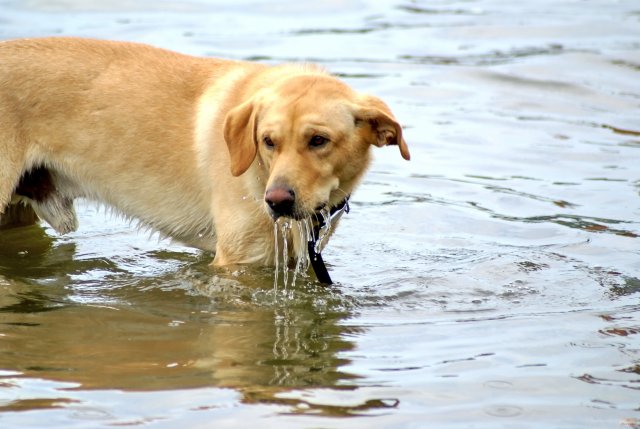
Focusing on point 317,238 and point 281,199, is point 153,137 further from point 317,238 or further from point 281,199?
point 281,199

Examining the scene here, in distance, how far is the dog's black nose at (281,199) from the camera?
5723 millimetres

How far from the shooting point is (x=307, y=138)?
5895 millimetres

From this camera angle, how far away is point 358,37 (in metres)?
14.9

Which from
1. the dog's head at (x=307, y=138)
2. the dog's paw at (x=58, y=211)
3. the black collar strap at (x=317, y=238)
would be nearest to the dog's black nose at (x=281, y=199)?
the dog's head at (x=307, y=138)

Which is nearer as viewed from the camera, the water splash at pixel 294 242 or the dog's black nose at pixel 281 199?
the dog's black nose at pixel 281 199

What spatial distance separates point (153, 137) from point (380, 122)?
152 cm

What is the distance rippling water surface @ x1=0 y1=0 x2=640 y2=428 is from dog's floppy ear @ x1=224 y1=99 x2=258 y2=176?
74 centimetres

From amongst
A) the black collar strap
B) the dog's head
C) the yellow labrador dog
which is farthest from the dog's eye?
the black collar strap

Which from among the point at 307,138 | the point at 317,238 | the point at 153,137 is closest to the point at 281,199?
the point at 307,138

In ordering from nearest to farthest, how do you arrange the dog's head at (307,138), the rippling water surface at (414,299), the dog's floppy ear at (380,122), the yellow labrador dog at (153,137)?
the rippling water surface at (414,299), the dog's head at (307,138), the dog's floppy ear at (380,122), the yellow labrador dog at (153,137)

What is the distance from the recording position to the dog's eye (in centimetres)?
591

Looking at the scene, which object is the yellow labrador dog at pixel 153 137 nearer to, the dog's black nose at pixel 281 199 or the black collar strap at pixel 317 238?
the black collar strap at pixel 317 238

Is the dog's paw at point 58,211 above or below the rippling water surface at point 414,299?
above

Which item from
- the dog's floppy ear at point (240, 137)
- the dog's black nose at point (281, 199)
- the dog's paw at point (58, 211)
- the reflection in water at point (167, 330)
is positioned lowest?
the reflection in water at point (167, 330)
